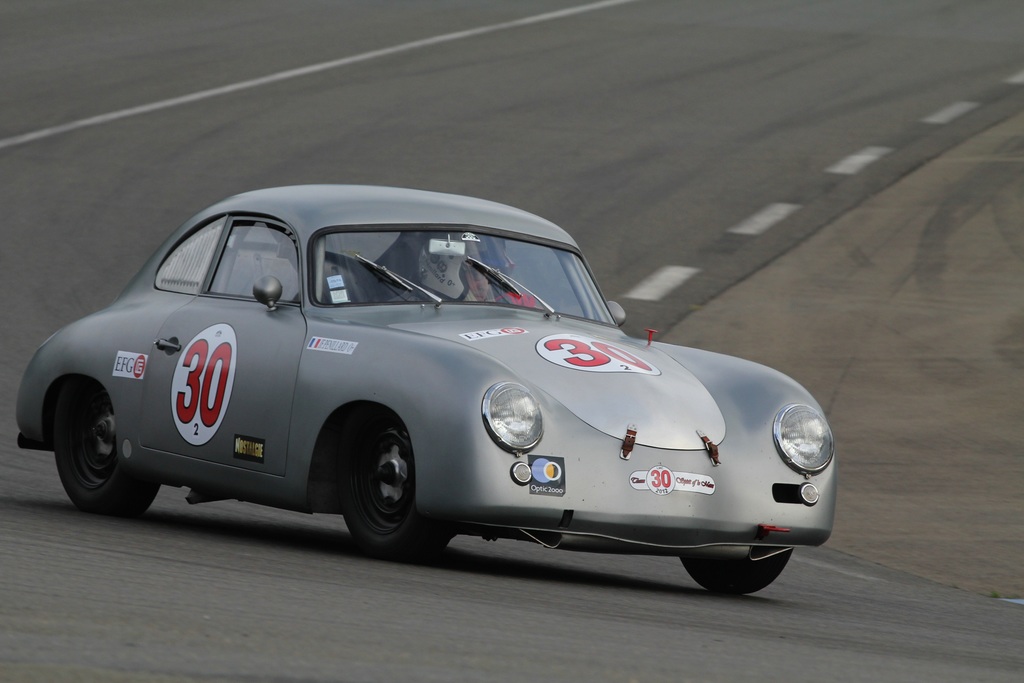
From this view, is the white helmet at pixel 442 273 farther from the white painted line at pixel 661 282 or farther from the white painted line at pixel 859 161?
the white painted line at pixel 859 161

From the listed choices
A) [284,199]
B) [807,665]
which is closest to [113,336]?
[284,199]

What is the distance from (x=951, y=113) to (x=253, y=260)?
15.2 meters

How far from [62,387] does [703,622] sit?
11.4 feet

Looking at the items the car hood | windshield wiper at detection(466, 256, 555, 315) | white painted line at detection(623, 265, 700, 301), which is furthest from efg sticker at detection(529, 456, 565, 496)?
white painted line at detection(623, 265, 700, 301)

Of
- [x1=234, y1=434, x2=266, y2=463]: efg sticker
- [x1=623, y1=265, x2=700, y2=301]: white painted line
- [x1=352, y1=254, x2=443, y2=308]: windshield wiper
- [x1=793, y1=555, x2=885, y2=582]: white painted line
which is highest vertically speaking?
[x1=352, y1=254, x2=443, y2=308]: windshield wiper

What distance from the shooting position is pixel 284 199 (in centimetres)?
733

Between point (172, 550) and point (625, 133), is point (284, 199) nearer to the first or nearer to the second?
point (172, 550)

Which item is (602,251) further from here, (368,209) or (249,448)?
(249,448)

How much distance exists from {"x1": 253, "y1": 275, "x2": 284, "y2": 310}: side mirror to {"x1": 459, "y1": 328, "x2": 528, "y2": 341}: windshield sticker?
879 millimetres

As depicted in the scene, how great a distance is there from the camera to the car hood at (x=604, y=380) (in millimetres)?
6137

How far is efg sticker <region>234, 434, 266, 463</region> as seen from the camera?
659 centimetres

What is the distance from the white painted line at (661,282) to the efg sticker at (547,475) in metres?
7.96

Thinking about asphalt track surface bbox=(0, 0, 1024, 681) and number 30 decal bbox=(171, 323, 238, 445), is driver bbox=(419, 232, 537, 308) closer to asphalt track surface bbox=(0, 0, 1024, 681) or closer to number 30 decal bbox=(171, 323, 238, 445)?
number 30 decal bbox=(171, 323, 238, 445)

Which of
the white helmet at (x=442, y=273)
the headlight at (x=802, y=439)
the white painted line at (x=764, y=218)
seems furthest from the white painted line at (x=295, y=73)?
the headlight at (x=802, y=439)
